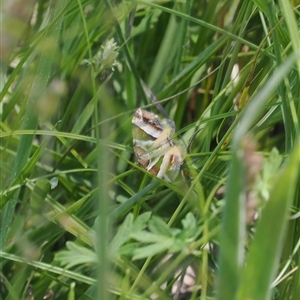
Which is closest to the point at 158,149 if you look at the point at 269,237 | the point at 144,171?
the point at 144,171

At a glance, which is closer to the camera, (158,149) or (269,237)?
(269,237)

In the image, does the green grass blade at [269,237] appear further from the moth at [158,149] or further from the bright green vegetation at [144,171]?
the moth at [158,149]

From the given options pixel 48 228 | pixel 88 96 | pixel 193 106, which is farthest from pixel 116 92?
pixel 48 228

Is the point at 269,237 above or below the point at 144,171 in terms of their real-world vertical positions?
above

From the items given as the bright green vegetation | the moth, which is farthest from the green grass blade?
the moth

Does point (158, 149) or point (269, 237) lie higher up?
point (269, 237)

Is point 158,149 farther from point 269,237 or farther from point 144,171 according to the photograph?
point 269,237
